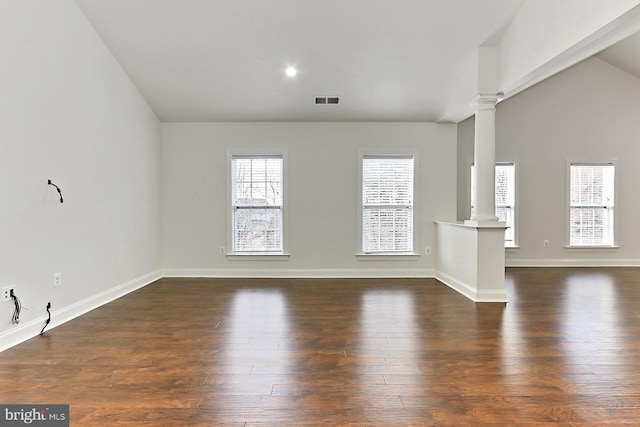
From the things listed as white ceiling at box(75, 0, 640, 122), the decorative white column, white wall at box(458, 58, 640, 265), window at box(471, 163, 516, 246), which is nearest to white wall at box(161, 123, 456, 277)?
white ceiling at box(75, 0, 640, 122)

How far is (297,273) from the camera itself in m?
6.13

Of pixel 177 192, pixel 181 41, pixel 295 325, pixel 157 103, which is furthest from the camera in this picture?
pixel 177 192

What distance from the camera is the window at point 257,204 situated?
6.18 meters

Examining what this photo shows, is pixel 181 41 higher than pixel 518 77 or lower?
higher

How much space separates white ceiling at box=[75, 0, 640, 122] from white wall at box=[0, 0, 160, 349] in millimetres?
560

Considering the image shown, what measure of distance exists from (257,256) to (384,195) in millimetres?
2264

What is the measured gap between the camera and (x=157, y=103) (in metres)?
5.62

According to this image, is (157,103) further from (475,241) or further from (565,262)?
(565,262)

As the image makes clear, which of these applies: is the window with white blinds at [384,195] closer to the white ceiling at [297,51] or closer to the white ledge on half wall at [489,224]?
the white ceiling at [297,51]

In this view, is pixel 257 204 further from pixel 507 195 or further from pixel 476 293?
pixel 507 195

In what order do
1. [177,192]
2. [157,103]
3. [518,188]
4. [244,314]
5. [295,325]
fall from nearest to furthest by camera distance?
[295,325], [244,314], [157,103], [177,192], [518,188]

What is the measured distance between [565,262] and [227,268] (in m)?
6.24

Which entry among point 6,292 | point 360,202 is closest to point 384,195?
point 360,202

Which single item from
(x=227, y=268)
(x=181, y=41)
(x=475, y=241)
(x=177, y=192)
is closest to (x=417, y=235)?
(x=475, y=241)
